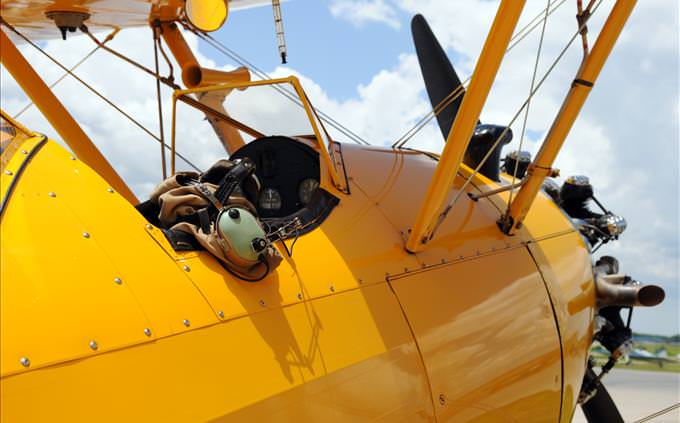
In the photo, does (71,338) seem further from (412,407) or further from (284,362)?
(412,407)

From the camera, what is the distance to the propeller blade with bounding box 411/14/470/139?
6.82m

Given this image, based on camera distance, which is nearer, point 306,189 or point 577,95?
point 306,189

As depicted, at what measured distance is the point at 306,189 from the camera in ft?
14.2

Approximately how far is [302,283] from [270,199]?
1.42 metres

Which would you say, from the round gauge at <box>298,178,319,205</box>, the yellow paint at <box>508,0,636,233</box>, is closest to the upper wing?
the round gauge at <box>298,178,319,205</box>

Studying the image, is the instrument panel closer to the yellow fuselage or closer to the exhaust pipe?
the yellow fuselage

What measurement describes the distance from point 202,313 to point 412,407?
1.22m

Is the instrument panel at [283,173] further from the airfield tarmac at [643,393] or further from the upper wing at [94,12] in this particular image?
the airfield tarmac at [643,393]

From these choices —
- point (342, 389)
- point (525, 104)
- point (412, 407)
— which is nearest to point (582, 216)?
point (525, 104)

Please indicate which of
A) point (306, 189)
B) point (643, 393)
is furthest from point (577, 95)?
point (643, 393)

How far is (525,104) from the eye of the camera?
4.65m

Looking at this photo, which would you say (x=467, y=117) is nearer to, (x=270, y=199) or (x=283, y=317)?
(x=270, y=199)

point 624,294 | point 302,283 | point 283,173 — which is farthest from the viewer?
point 624,294

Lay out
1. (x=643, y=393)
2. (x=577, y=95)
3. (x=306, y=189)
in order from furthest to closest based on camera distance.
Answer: (x=643, y=393), (x=577, y=95), (x=306, y=189)
